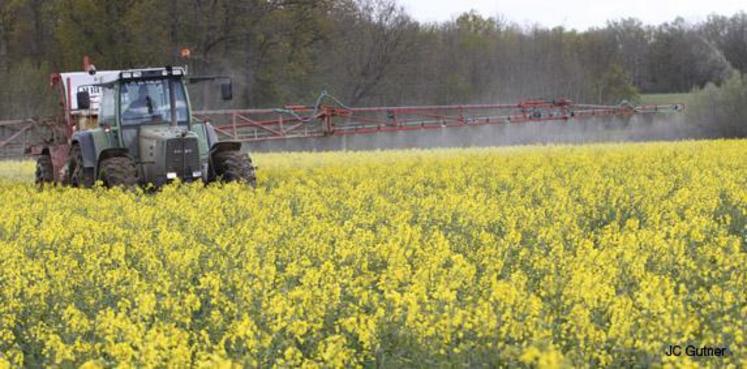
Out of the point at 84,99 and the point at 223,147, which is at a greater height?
the point at 84,99

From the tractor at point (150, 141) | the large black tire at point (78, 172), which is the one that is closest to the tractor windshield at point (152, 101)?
the tractor at point (150, 141)

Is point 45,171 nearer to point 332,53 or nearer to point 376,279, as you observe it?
point 376,279

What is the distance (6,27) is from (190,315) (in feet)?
161

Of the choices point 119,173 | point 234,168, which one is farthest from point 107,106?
point 234,168

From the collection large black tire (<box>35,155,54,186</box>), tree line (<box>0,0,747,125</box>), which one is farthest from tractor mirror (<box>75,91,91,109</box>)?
tree line (<box>0,0,747,125</box>)

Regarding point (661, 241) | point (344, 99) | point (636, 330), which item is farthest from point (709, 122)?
point (636, 330)

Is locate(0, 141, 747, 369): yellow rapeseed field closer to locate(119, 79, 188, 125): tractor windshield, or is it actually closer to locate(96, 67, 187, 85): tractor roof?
locate(119, 79, 188, 125): tractor windshield

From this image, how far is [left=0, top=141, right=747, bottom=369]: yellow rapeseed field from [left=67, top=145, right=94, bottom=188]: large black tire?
1559 mm

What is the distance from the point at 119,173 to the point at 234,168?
1668 millimetres

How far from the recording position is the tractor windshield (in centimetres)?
1562

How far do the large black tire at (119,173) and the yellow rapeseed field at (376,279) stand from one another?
71 centimetres

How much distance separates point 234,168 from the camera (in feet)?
51.8

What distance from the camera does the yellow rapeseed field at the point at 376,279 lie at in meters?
5.21

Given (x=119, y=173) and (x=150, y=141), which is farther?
(x=150, y=141)
